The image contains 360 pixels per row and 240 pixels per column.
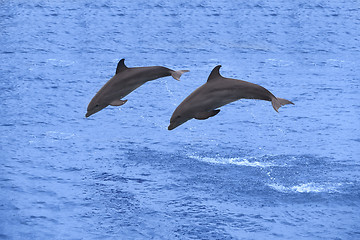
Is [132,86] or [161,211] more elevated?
[132,86]

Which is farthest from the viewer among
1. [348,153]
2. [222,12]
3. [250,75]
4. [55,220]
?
[222,12]

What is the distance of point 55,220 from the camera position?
10356 cm

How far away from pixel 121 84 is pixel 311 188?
348 ft

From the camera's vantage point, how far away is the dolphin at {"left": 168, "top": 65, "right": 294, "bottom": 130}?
943 centimetres

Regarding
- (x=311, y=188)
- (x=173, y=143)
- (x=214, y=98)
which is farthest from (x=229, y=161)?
(x=214, y=98)

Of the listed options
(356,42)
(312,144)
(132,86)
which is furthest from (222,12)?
(132,86)

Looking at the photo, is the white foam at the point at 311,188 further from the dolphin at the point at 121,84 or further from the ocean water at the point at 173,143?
the dolphin at the point at 121,84

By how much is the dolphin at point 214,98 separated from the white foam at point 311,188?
102504 millimetres

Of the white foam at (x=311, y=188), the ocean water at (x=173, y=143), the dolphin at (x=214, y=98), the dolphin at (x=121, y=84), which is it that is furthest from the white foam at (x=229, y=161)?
the dolphin at (x=214, y=98)

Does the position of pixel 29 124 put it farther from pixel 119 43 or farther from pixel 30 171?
pixel 119 43

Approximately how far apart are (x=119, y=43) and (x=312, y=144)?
198ft

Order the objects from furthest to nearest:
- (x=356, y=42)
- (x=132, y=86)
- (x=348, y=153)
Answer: (x=356, y=42) → (x=348, y=153) → (x=132, y=86)

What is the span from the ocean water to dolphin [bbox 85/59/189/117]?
3560 inches

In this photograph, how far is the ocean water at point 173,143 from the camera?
342 ft
